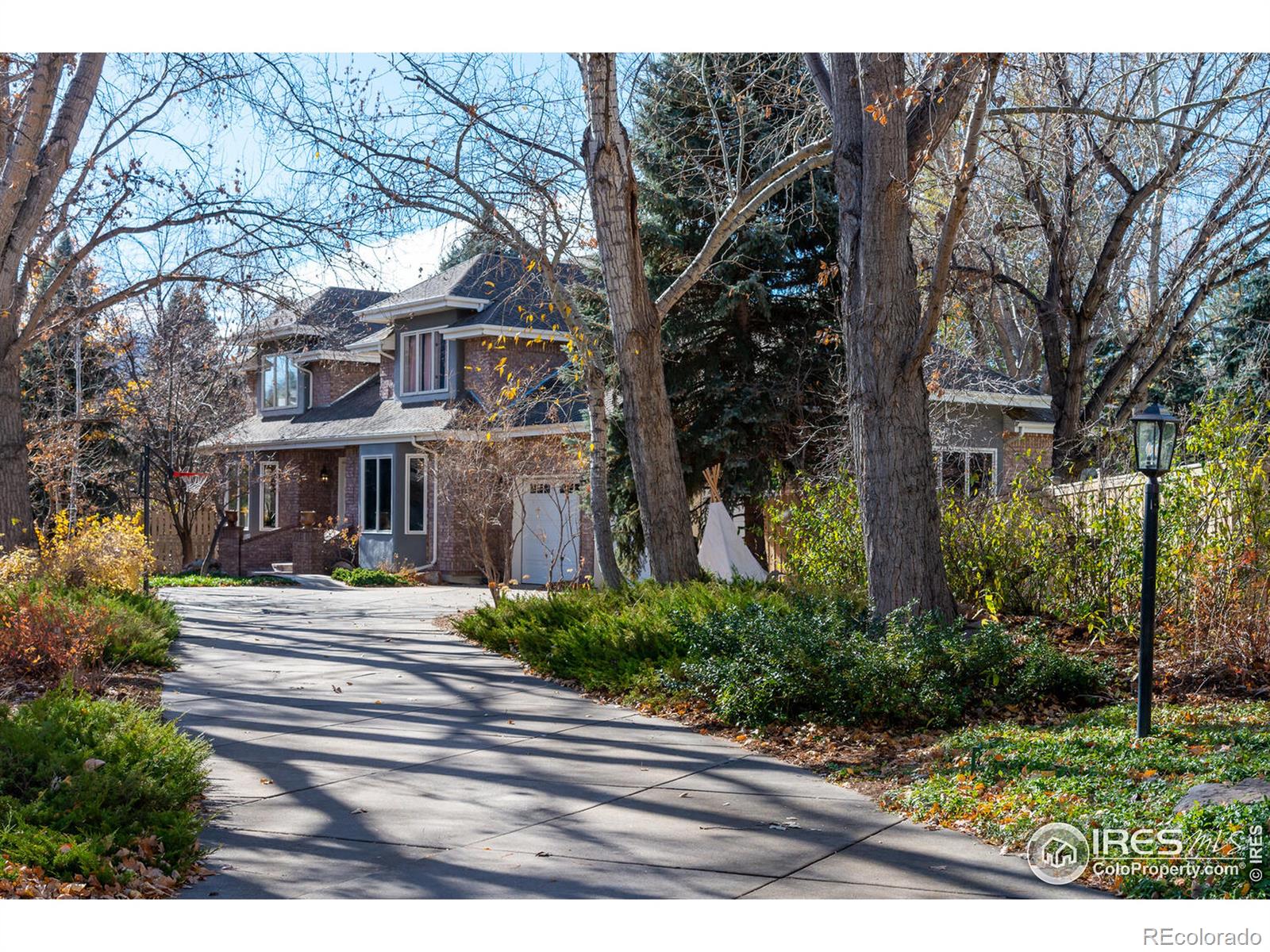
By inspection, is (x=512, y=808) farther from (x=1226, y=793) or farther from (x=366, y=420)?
(x=366, y=420)

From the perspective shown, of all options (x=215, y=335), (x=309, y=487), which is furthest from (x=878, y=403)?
(x=309, y=487)

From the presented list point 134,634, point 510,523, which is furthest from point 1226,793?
point 510,523

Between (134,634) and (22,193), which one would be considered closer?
(22,193)

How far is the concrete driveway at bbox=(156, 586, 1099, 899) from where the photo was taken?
490 centimetres

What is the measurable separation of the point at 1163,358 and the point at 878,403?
817cm

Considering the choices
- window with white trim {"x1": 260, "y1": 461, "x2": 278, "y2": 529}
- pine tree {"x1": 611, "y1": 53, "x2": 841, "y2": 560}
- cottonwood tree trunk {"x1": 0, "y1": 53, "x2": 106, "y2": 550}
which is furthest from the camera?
window with white trim {"x1": 260, "y1": 461, "x2": 278, "y2": 529}

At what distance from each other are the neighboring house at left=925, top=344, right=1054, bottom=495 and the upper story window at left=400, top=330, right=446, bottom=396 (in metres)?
11.6

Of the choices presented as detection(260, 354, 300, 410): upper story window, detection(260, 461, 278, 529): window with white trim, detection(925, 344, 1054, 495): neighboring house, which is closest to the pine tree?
detection(925, 344, 1054, 495): neighboring house

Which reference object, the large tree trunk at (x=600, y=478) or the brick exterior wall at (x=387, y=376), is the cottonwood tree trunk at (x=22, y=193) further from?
the brick exterior wall at (x=387, y=376)

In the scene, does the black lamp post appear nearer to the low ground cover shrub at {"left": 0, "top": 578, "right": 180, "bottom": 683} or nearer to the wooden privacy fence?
the low ground cover shrub at {"left": 0, "top": 578, "right": 180, "bottom": 683}

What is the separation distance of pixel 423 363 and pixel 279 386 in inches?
293

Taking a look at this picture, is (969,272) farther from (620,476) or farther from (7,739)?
(7,739)

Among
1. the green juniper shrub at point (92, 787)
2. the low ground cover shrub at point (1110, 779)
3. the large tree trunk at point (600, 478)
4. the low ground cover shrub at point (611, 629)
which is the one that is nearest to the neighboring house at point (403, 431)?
the large tree trunk at point (600, 478)

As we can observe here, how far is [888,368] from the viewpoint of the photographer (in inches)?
365
